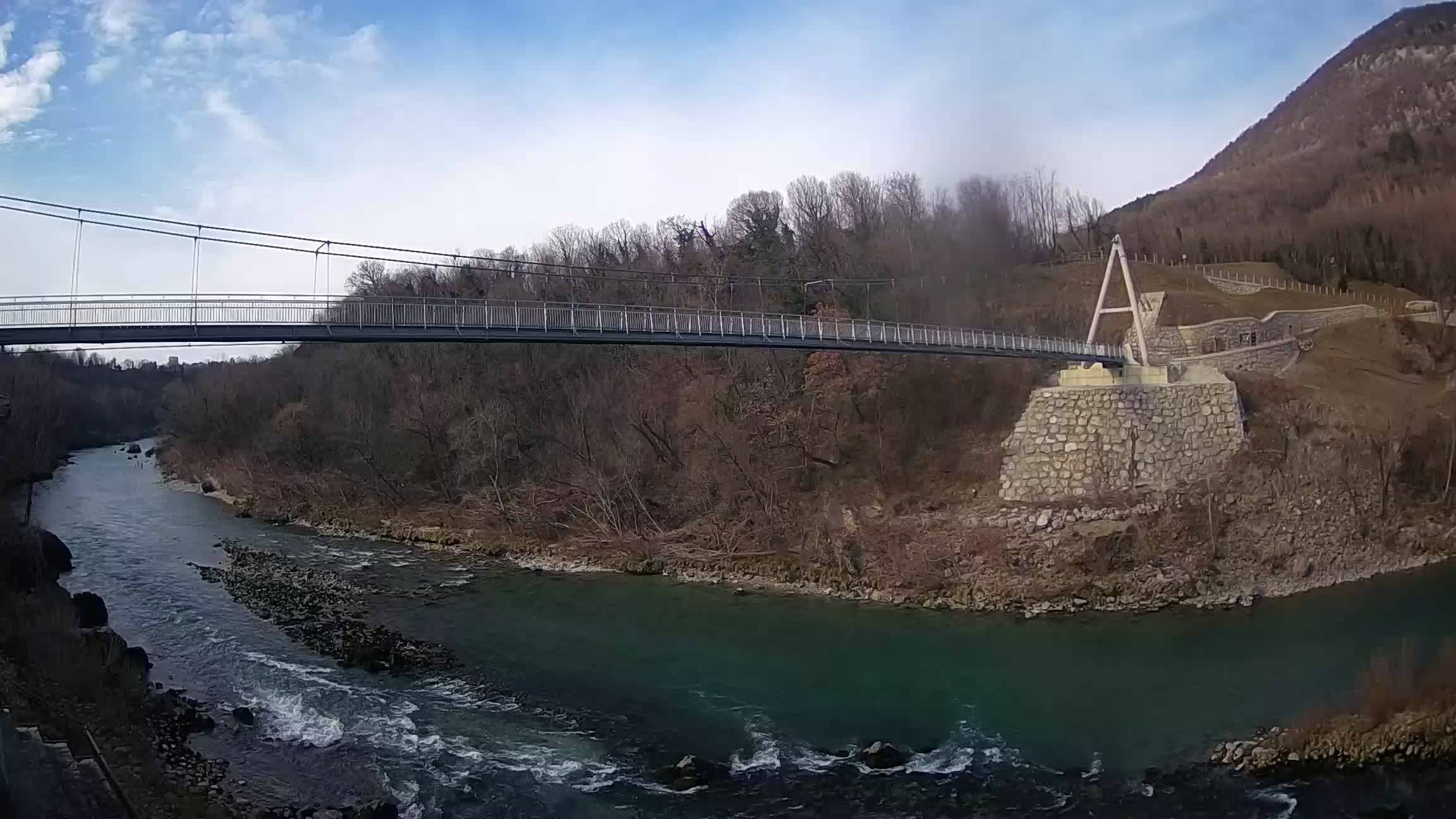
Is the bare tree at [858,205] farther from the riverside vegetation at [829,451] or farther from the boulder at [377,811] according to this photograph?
the boulder at [377,811]

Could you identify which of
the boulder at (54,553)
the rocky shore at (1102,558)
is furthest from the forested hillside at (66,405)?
the rocky shore at (1102,558)

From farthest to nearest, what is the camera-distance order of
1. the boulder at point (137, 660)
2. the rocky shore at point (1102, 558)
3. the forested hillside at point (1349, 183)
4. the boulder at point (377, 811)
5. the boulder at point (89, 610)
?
the forested hillside at point (1349, 183) → the rocky shore at point (1102, 558) → the boulder at point (89, 610) → the boulder at point (137, 660) → the boulder at point (377, 811)

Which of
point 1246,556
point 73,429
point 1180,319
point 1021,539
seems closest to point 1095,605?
point 1021,539

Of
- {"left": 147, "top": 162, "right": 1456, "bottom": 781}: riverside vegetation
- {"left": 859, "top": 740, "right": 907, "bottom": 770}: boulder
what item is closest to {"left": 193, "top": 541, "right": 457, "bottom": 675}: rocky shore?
{"left": 147, "top": 162, "right": 1456, "bottom": 781}: riverside vegetation

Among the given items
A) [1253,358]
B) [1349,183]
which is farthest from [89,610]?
[1349,183]

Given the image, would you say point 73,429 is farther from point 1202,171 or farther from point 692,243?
point 1202,171

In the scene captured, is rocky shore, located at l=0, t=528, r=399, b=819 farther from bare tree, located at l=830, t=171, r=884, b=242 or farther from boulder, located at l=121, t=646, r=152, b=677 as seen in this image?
bare tree, located at l=830, t=171, r=884, b=242
